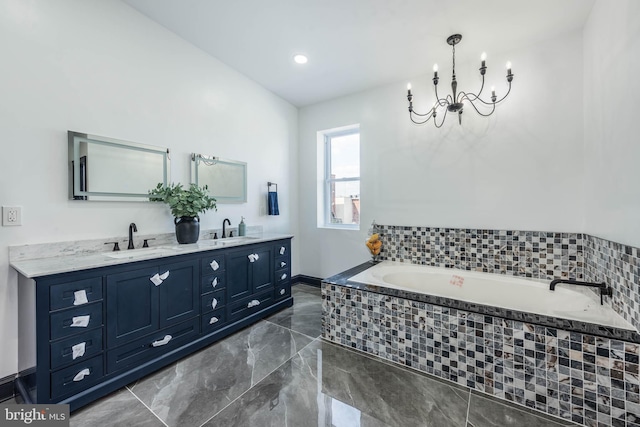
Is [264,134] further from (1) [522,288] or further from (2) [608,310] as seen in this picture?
(2) [608,310]

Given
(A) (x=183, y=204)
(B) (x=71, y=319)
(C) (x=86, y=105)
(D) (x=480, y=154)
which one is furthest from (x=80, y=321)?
(D) (x=480, y=154)

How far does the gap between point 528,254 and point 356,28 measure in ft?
8.67

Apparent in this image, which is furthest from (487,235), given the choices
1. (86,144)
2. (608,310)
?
(86,144)

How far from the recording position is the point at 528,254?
252 cm

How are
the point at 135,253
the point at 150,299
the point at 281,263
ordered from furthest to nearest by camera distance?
1. the point at 281,263
2. the point at 135,253
3. the point at 150,299

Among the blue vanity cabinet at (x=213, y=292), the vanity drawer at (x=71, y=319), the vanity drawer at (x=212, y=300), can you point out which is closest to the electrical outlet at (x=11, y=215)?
the vanity drawer at (x=71, y=319)

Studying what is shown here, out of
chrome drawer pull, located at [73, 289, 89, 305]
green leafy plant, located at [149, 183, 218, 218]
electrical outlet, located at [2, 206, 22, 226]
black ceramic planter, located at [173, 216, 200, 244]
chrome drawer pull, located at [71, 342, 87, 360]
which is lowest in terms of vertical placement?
chrome drawer pull, located at [71, 342, 87, 360]

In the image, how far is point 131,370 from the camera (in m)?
1.76

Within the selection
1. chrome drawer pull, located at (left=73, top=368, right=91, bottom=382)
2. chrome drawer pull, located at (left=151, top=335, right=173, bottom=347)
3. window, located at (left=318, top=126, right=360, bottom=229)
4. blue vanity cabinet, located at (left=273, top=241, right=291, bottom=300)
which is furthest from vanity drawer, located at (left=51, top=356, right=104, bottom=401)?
window, located at (left=318, top=126, right=360, bottom=229)

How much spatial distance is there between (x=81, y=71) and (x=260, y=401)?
2592mm

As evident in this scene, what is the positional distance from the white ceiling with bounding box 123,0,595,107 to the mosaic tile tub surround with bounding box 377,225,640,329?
71.8 inches

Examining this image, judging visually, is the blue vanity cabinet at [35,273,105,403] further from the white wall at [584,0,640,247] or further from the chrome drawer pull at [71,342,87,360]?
the white wall at [584,0,640,247]

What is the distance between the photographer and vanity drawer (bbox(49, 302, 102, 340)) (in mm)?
1432

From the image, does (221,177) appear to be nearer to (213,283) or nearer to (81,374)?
(213,283)
